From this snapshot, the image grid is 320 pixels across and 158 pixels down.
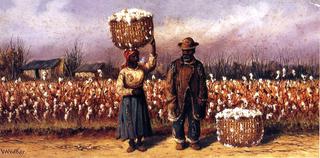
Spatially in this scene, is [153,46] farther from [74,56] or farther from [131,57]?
[74,56]

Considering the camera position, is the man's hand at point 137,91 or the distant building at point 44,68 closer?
the man's hand at point 137,91

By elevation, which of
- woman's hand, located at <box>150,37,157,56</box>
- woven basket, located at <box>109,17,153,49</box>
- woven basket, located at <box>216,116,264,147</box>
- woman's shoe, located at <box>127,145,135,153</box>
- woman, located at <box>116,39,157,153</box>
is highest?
woven basket, located at <box>109,17,153,49</box>

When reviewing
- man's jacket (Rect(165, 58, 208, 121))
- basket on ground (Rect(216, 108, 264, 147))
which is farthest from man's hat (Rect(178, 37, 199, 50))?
basket on ground (Rect(216, 108, 264, 147))

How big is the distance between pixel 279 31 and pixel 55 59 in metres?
3.54

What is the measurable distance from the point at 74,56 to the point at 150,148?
1908mm

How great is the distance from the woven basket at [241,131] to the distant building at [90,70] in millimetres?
2063

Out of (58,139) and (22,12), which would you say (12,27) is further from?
(58,139)

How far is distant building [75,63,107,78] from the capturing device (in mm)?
11383

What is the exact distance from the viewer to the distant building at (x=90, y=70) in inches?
448

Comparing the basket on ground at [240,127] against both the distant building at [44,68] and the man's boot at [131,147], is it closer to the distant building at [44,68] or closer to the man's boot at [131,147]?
the man's boot at [131,147]

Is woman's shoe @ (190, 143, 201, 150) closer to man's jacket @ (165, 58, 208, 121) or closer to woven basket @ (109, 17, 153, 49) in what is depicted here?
man's jacket @ (165, 58, 208, 121)

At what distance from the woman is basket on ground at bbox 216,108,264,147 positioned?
114 centimetres

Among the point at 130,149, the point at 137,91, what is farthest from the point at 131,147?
the point at 137,91

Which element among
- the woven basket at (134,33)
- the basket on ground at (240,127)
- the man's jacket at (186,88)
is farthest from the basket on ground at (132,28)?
the basket on ground at (240,127)
